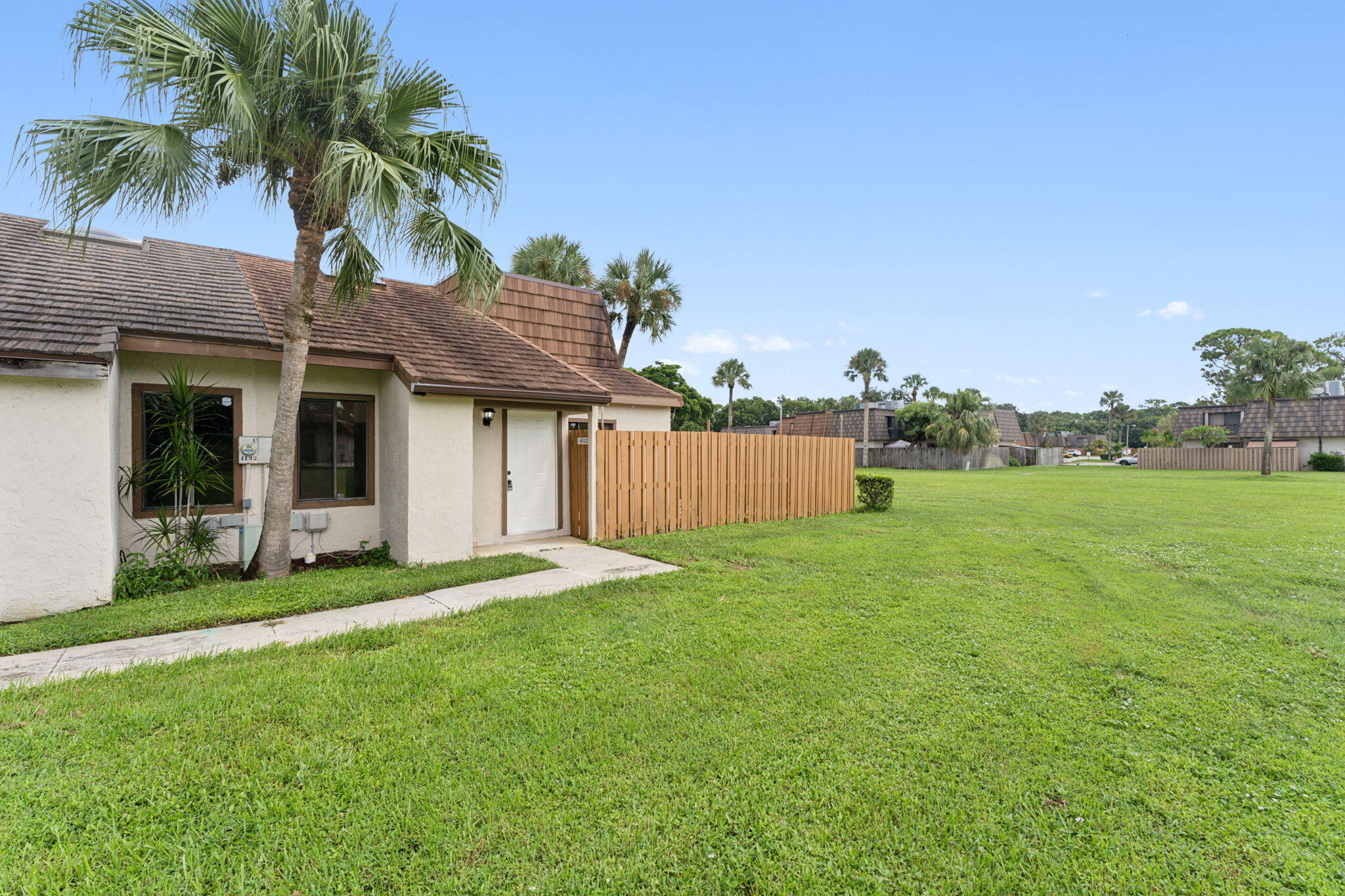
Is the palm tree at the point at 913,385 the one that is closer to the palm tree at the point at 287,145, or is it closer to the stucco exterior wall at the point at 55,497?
the palm tree at the point at 287,145

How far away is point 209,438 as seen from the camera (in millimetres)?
7219

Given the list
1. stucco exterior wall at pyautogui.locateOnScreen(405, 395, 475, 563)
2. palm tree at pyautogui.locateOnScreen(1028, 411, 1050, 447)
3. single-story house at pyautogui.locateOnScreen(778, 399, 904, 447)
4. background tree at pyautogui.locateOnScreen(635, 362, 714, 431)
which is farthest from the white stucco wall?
palm tree at pyautogui.locateOnScreen(1028, 411, 1050, 447)

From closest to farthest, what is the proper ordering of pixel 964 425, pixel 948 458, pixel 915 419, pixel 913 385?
pixel 964 425, pixel 948 458, pixel 915 419, pixel 913 385

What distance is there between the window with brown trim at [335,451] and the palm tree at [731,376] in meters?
40.4

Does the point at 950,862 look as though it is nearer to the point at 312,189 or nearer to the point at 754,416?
the point at 312,189

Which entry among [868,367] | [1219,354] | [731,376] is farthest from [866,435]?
[1219,354]

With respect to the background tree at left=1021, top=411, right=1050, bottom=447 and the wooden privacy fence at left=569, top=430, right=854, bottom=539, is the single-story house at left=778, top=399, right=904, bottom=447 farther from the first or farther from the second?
the background tree at left=1021, top=411, right=1050, bottom=447

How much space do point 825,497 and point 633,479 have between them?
544 cm

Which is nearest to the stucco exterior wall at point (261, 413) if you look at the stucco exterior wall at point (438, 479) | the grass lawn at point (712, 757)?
the stucco exterior wall at point (438, 479)

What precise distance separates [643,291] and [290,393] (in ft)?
63.0

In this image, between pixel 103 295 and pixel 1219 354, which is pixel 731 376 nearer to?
pixel 103 295

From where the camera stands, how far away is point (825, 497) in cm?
1336

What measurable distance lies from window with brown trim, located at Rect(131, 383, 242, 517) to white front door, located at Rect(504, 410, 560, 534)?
3619mm

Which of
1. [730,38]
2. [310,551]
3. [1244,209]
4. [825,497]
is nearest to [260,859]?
[310,551]
